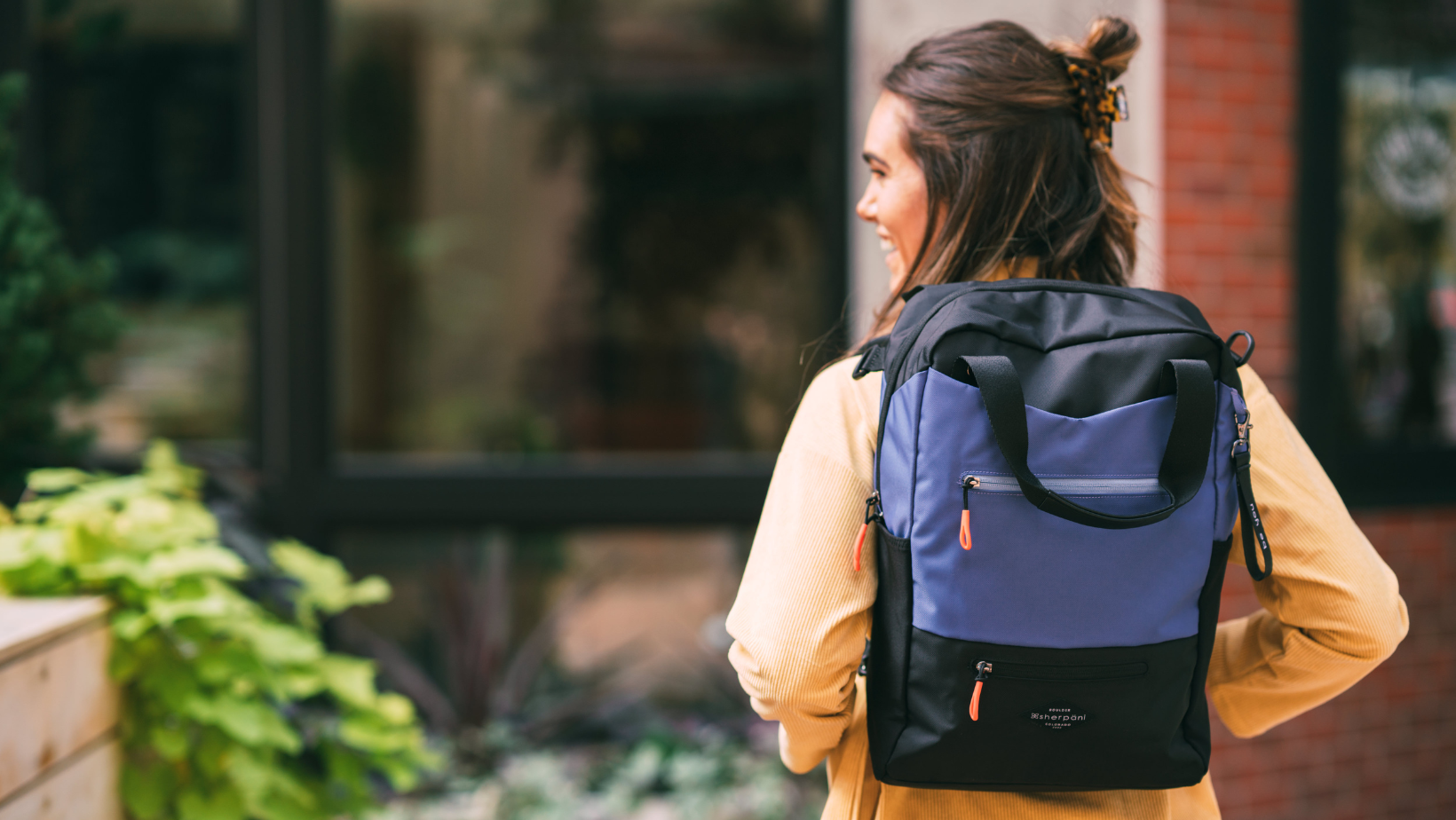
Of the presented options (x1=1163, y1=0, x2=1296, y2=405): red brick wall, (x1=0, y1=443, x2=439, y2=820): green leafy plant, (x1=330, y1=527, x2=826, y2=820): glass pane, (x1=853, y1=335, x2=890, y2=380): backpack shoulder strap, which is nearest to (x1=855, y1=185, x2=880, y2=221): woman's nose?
(x1=853, y1=335, x2=890, y2=380): backpack shoulder strap

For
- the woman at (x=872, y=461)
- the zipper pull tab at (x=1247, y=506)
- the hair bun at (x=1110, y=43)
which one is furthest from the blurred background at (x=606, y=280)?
the zipper pull tab at (x=1247, y=506)

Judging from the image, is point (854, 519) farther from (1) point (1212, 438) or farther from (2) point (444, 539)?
(2) point (444, 539)

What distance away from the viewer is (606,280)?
3.67 m

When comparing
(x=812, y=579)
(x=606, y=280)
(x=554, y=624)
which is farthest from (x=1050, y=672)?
(x=606, y=280)

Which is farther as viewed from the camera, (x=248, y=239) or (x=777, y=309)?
(x=777, y=309)

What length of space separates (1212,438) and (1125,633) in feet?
0.78

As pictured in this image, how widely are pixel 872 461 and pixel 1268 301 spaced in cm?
237

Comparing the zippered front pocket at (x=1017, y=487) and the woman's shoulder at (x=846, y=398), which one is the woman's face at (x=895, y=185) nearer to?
the woman's shoulder at (x=846, y=398)

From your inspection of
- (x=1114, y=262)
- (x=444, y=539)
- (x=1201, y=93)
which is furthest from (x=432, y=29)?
(x=1114, y=262)

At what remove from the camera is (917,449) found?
101 cm

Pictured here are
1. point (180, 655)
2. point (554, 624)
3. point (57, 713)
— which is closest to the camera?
point (57, 713)

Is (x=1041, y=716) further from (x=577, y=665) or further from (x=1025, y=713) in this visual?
(x=577, y=665)

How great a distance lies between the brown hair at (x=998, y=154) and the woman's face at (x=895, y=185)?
0.01 m

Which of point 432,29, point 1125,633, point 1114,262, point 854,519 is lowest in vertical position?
point 1125,633
